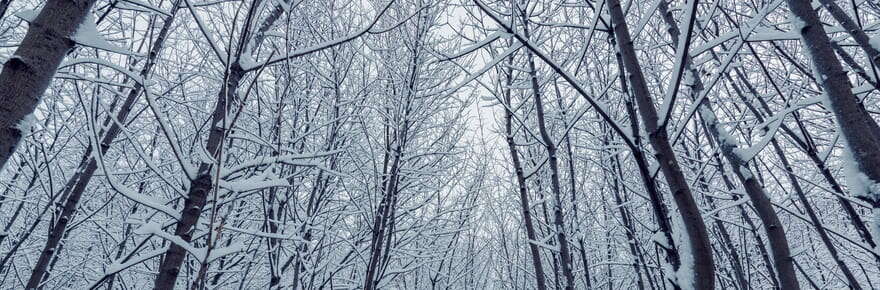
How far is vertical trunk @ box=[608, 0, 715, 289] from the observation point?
88cm

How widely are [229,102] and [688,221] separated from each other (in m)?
1.84

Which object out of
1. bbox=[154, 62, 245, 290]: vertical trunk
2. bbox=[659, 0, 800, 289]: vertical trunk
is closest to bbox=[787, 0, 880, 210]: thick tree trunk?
bbox=[659, 0, 800, 289]: vertical trunk

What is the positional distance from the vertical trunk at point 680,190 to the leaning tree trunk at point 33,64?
1291mm

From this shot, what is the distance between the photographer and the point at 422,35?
435 centimetres

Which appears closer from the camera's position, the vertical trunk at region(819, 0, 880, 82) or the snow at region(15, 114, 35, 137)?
the snow at region(15, 114, 35, 137)

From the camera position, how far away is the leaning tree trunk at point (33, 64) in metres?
0.97

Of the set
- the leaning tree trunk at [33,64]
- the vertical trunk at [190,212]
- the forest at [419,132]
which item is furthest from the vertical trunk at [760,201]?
the vertical trunk at [190,212]

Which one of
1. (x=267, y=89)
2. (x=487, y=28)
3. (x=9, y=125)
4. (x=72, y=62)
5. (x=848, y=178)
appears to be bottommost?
(x=9, y=125)

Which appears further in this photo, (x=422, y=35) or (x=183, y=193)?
(x=422, y=35)

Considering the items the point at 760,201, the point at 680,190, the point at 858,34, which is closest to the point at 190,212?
the point at 680,190

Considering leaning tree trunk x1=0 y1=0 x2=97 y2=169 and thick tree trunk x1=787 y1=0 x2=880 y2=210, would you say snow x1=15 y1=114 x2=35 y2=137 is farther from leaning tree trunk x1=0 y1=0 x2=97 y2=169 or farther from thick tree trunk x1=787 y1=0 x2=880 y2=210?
thick tree trunk x1=787 y1=0 x2=880 y2=210

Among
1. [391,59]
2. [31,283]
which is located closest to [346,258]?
[391,59]

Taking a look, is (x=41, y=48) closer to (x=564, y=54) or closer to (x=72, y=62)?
→ (x=72, y=62)

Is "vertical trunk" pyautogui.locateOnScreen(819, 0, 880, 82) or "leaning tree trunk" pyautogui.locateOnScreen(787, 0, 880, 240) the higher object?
"vertical trunk" pyautogui.locateOnScreen(819, 0, 880, 82)
